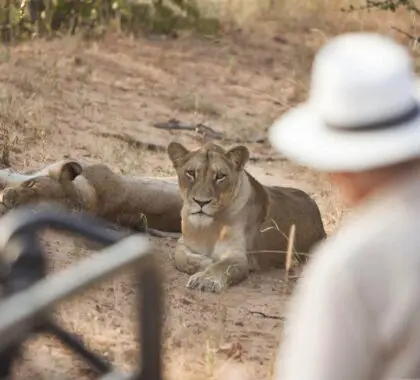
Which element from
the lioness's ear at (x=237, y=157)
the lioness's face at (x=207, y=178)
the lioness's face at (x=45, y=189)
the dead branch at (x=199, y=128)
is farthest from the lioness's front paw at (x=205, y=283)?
the dead branch at (x=199, y=128)

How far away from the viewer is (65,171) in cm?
581

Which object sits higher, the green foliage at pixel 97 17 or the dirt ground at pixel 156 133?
the green foliage at pixel 97 17

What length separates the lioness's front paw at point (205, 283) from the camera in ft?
17.8

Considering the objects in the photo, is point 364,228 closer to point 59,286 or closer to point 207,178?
point 59,286

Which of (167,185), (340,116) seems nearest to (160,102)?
(167,185)

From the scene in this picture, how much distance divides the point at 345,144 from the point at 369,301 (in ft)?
0.99

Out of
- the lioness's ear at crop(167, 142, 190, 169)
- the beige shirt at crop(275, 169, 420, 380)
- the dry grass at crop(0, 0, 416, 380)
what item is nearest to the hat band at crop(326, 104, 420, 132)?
the beige shirt at crop(275, 169, 420, 380)

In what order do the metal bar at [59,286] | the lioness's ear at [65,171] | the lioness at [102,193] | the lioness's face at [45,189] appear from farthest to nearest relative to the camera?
1. the lioness's ear at [65,171]
2. the lioness at [102,193]
3. the lioness's face at [45,189]
4. the metal bar at [59,286]

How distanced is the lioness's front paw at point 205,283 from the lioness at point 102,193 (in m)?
0.72

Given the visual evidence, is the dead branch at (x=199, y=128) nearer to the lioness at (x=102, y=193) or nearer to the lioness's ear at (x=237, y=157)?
the lioness at (x=102, y=193)

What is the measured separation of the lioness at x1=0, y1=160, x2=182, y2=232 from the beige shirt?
368cm

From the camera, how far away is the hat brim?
2.05 metres

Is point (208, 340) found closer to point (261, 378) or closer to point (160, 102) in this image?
point (261, 378)

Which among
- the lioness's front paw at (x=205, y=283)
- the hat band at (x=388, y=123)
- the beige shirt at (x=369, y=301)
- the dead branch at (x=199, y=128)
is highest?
the hat band at (x=388, y=123)
